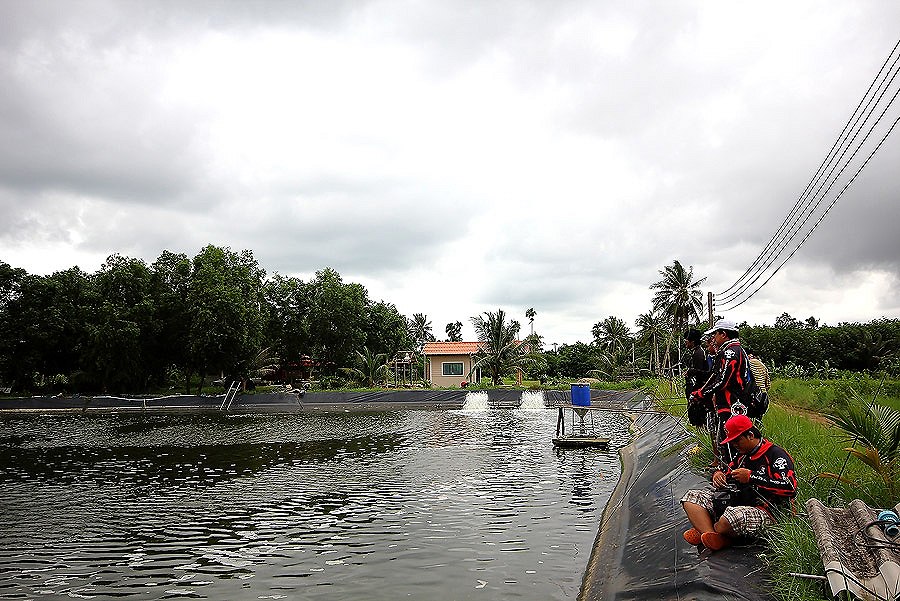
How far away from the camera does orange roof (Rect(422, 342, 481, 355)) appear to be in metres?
53.7

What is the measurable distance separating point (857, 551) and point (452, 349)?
50.5m

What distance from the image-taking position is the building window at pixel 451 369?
177ft

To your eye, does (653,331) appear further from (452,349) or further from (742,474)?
(742,474)

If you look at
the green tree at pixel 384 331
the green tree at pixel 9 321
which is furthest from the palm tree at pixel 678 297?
the green tree at pixel 9 321

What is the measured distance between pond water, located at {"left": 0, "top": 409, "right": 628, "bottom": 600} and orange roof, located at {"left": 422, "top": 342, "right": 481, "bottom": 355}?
33526 millimetres

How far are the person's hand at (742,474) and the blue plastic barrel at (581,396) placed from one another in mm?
13364

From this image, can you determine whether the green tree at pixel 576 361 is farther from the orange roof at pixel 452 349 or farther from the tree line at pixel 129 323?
the tree line at pixel 129 323

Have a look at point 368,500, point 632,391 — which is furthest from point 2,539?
point 632,391

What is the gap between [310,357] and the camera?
186ft

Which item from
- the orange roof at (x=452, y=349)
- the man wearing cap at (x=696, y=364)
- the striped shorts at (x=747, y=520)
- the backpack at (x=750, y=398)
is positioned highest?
the orange roof at (x=452, y=349)

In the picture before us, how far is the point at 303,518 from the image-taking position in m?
9.84

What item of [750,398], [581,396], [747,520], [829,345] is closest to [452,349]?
[829,345]

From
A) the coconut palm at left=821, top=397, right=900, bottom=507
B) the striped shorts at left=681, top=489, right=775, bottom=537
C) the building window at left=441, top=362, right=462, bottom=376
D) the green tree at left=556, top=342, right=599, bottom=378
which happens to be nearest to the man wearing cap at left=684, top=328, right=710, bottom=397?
the coconut palm at left=821, top=397, right=900, bottom=507

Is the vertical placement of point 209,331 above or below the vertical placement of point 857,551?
above
